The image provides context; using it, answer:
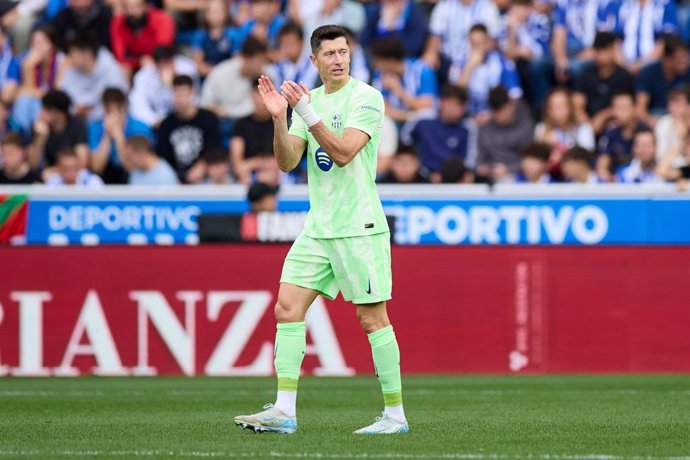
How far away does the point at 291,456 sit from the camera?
7.13 metres

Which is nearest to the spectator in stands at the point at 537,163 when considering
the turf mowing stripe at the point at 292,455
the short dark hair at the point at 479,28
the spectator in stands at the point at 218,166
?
the short dark hair at the point at 479,28

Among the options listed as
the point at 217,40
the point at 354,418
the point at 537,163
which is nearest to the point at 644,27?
the point at 537,163

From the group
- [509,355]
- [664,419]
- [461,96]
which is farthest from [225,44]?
[664,419]

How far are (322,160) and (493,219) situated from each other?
22.1ft

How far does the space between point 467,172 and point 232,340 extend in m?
3.50

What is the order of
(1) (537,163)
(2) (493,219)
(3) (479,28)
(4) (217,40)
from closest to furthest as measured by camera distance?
(2) (493,219) < (1) (537,163) < (3) (479,28) < (4) (217,40)

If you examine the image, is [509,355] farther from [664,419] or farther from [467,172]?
[664,419]

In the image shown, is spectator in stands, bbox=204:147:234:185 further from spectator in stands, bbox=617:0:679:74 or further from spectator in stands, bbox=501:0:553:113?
spectator in stands, bbox=617:0:679:74

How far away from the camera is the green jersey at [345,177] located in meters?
8.31

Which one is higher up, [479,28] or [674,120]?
[479,28]

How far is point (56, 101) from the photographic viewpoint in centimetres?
1758

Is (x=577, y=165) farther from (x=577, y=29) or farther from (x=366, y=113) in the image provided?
(x=366, y=113)

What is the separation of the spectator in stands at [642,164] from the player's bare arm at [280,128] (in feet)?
26.0

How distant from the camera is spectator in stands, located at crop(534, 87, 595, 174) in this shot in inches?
655
